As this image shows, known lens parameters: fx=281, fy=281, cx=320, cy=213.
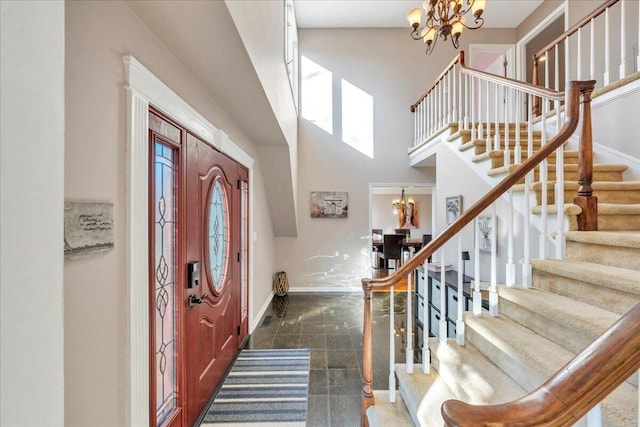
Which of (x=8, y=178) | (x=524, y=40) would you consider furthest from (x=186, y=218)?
(x=524, y=40)

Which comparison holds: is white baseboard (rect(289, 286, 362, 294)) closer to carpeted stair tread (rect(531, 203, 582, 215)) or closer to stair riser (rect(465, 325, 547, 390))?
stair riser (rect(465, 325, 547, 390))

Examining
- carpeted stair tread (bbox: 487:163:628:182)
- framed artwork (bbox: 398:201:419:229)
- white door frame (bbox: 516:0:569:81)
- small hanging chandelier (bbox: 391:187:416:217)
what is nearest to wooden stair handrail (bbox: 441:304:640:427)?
carpeted stair tread (bbox: 487:163:628:182)

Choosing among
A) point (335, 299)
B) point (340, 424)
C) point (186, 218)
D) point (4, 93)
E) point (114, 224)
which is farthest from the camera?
point (335, 299)

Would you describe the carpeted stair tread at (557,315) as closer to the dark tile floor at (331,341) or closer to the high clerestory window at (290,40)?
the dark tile floor at (331,341)

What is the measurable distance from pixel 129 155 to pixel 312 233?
421 cm

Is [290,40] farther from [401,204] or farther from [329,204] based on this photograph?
[401,204]

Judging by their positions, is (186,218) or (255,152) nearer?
(186,218)

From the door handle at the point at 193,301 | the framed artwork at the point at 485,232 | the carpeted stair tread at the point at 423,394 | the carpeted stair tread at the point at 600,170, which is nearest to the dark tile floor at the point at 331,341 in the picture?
the carpeted stair tread at the point at 423,394

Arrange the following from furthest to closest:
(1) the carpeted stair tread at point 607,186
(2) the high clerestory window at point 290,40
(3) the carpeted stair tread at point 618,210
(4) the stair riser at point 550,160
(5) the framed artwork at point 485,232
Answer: (2) the high clerestory window at point 290,40, (5) the framed artwork at point 485,232, (4) the stair riser at point 550,160, (1) the carpeted stair tread at point 607,186, (3) the carpeted stair tread at point 618,210

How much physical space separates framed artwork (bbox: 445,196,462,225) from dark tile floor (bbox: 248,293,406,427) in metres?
1.53

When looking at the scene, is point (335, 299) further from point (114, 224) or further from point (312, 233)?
point (114, 224)

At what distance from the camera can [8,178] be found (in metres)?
0.41

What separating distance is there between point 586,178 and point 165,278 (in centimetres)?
276

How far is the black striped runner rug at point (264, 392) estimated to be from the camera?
6.70 feet
